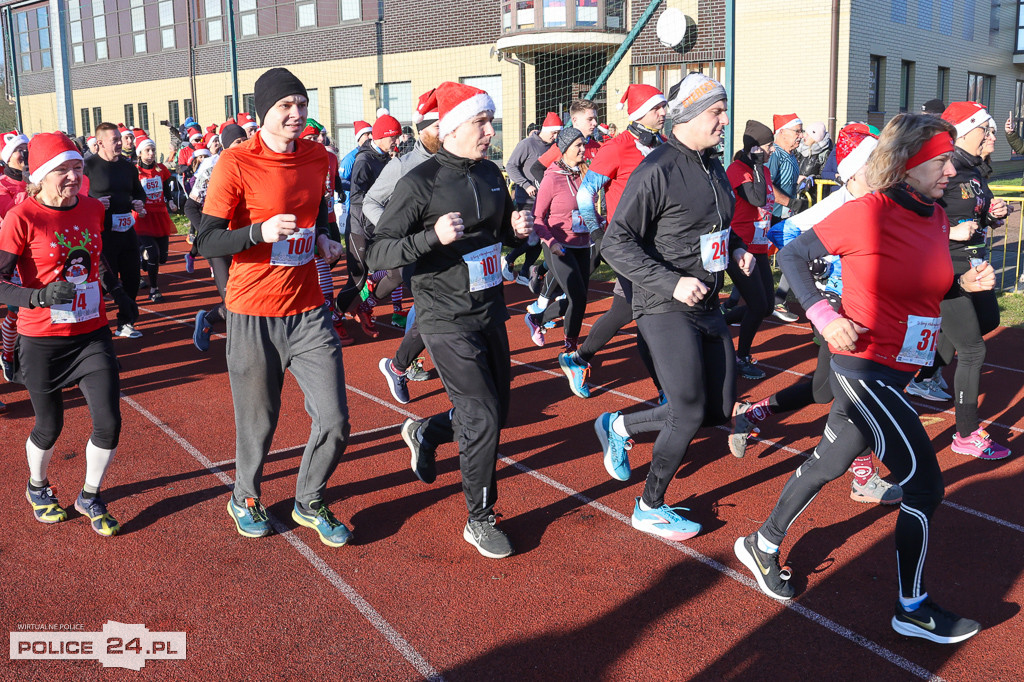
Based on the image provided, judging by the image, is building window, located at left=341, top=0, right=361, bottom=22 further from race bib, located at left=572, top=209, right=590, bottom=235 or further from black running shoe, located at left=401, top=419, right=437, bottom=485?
black running shoe, located at left=401, top=419, right=437, bottom=485

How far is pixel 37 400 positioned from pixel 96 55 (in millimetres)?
42261

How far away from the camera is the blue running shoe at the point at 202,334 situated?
8.69 m

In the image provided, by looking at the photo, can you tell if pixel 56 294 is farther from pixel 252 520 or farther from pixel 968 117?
pixel 968 117

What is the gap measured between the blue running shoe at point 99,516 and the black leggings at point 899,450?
346cm

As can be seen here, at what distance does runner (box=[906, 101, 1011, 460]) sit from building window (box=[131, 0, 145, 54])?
127ft

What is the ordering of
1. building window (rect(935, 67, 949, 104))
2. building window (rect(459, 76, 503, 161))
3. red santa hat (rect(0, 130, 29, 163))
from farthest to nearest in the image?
1. building window (rect(935, 67, 949, 104))
2. building window (rect(459, 76, 503, 161))
3. red santa hat (rect(0, 130, 29, 163))

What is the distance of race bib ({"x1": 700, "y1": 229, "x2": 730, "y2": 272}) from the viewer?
168 inches

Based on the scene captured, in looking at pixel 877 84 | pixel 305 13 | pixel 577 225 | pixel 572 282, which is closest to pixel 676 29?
pixel 877 84

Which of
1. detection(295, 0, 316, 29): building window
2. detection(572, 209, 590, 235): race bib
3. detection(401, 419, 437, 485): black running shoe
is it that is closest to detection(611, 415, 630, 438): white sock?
detection(401, 419, 437, 485): black running shoe

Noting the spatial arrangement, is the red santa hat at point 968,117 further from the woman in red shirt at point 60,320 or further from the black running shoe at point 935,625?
the woman in red shirt at point 60,320

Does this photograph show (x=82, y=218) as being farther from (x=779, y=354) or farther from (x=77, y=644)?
(x=779, y=354)

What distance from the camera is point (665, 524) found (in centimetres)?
445

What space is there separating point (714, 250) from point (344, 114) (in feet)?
95.8

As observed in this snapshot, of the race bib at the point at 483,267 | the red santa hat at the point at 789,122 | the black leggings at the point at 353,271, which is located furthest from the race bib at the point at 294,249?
the red santa hat at the point at 789,122
